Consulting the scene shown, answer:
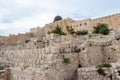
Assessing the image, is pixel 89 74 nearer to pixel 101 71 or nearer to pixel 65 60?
pixel 101 71

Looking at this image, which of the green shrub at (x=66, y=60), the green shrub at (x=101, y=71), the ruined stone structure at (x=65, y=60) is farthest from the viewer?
the green shrub at (x=66, y=60)

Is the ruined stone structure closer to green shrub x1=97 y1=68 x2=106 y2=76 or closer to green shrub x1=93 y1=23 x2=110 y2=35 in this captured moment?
green shrub x1=97 y1=68 x2=106 y2=76

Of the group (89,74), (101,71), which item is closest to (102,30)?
(89,74)

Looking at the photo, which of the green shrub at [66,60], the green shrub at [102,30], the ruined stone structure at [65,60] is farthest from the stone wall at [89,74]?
the green shrub at [102,30]

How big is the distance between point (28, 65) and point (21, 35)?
26.9m

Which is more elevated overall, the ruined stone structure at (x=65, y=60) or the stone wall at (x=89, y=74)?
the ruined stone structure at (x=65, y=60)

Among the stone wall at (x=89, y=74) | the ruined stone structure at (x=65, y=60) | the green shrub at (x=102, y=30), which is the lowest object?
the stone wall at (x=89, y=74)

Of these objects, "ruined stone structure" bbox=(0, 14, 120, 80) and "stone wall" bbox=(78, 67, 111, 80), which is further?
"ruined stone structure" bbox=(0, 14, 120, 80)

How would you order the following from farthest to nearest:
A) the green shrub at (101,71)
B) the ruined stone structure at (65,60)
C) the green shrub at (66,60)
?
1. the green shrub at (66,60)
2. the ruined stone structure at (65,60)
3. the green shrub at (101,71)

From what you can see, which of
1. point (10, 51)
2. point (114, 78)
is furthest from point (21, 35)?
point (114, 78)

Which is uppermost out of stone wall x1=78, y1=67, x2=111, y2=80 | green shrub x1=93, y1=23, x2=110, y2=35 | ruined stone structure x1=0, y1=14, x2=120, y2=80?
green shrub x1=93, y1=23, x2=110, y2=35

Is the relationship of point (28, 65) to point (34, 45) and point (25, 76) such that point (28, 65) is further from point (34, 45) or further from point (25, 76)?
point (34, 45)

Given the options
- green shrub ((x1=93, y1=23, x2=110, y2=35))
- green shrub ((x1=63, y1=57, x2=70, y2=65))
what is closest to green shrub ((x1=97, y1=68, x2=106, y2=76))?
green shrub ((x1=63, y1=57, x2=70, y2=65))

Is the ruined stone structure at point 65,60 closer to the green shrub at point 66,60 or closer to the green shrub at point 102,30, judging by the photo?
the green shrub at point 66,60
